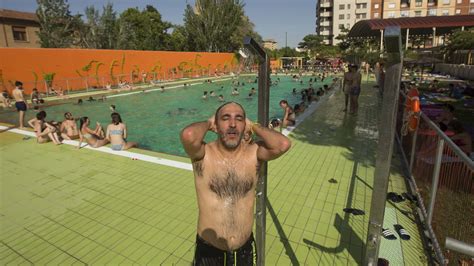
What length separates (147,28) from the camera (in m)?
50.5

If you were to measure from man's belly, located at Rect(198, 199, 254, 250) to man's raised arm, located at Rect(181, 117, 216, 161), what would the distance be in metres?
0.50

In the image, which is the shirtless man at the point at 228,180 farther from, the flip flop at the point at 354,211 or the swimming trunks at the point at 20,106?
the swimming trunks at the point at 20,106

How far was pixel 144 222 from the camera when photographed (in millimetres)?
4629

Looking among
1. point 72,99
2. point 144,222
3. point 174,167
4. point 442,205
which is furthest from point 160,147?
point 72,99

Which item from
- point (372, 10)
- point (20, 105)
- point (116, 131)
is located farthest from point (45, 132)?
point (372, 10)

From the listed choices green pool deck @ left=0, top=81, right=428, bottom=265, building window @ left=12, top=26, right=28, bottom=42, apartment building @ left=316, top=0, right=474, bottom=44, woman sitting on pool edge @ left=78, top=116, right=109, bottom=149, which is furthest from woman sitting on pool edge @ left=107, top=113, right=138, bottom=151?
apartment building @ left=316, top=0, right=474, bottom=44

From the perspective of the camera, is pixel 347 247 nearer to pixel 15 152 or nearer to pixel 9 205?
pixel 9 205

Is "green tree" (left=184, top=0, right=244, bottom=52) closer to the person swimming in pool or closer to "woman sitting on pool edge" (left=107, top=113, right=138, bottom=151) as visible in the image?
the person swimming in pool

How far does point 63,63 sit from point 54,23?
748 inches

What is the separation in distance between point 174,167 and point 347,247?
14.1 ft

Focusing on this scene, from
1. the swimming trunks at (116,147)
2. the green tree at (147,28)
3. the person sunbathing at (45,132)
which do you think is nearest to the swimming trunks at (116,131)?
the swimming trunks at (116,147)

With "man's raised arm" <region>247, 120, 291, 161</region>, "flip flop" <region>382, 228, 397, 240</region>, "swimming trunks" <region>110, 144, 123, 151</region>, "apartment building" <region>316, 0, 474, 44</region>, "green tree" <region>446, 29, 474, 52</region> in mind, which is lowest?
"flip flop" <region>382, 228, 397, 240</region>

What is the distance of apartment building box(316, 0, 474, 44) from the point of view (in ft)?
221

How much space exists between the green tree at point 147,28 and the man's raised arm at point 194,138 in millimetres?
43882
